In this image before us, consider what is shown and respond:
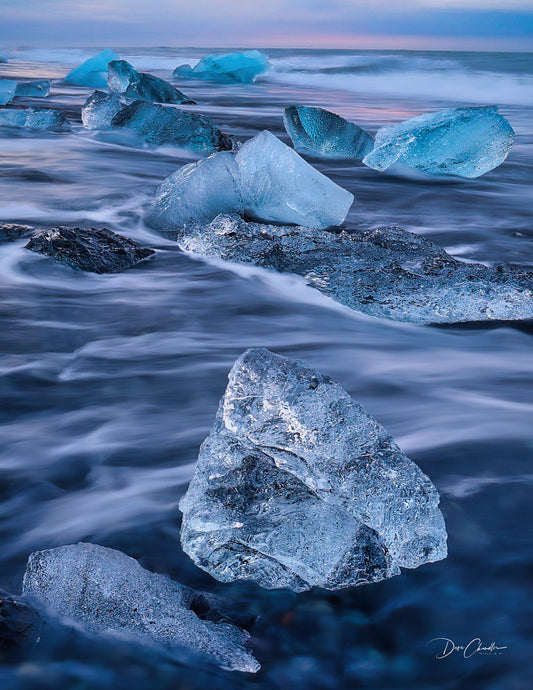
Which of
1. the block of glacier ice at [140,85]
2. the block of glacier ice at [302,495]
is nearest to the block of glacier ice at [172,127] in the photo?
the block of glacier ice at [140,85]

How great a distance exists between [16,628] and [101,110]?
789 cm

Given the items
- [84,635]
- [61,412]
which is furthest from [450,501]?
[61,412]

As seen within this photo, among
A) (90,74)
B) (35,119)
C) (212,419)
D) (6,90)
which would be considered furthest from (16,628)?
(90,74)

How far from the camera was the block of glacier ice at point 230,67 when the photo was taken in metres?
18.9

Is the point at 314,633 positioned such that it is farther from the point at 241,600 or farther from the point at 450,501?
the point at 450,501

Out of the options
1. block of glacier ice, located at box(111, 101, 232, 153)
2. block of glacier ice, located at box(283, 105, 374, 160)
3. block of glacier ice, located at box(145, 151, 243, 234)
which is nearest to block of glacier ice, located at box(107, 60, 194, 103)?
block of glacier ice, located at box(111, 101, 232, 153)

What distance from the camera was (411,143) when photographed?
5910mm

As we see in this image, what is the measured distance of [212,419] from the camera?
7.17 ft

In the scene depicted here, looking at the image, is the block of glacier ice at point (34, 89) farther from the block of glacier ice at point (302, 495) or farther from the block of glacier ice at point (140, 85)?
the block of glacier ice at point (302, 495)

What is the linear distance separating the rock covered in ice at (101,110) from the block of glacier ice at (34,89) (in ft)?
17.5

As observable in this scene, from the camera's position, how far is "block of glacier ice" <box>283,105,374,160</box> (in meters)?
6.57

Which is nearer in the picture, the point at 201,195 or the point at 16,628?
the point at 16,628

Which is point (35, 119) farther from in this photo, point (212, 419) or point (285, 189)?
point (212, 419)

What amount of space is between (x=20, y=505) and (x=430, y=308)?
188 cm
